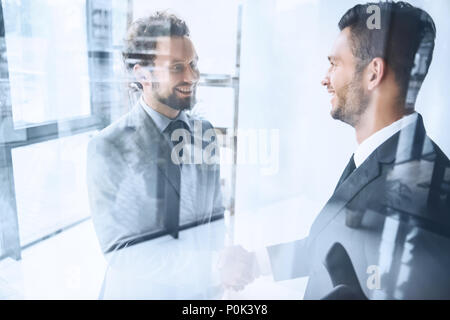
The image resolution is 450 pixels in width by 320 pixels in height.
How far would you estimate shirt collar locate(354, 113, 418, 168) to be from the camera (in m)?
0.94

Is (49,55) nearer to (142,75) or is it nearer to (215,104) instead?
(142,75)

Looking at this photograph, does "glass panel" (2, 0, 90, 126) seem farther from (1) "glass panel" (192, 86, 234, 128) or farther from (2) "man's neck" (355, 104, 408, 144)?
(2) "man's neck" (355, 104, 408, 144)

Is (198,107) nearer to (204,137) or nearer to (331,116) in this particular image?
(204,137)

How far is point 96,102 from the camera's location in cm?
96

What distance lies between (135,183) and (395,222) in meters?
0.71

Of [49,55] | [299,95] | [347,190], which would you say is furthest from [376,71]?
[49,55]

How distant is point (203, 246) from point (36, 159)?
0.54 m

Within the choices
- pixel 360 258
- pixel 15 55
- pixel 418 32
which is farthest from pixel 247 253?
pixel 15 55

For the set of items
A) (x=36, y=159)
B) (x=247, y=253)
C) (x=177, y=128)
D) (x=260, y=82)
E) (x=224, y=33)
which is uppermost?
(x=224, y=33)

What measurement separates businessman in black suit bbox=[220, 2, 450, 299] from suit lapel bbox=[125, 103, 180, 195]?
475 millimetres

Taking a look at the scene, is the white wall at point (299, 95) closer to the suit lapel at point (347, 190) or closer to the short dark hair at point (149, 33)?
the suit lapel at point (347, 190)

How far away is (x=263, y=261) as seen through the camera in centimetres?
101

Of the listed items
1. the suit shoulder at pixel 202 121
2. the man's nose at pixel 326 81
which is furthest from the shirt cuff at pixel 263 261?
the man's nose at pixel 326 81

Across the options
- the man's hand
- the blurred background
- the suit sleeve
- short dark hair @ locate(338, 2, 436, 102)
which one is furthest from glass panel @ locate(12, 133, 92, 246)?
short dark hair @ locate(338, 2, 436, 102)
